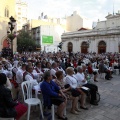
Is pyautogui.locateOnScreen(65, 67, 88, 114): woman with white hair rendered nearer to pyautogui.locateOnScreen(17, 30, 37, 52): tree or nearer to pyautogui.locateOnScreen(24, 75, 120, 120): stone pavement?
pyautogui.locateOnScreen(24, 75, 120, 120): stone pavement

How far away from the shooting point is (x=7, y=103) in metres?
3.27

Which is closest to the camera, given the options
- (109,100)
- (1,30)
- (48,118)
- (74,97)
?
(48,118)

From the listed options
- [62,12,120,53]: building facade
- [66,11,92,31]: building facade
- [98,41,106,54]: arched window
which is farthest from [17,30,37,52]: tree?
[66,11,92,31]: building facade

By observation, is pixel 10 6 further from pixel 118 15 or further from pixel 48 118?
pixel 48 118

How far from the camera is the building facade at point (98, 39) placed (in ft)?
109

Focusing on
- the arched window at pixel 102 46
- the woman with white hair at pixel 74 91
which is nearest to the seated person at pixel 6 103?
the woman with white hair at pixel 74 91

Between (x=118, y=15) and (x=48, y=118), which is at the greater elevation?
(x=118, y=15)

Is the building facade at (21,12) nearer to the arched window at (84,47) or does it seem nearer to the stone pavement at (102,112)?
the arched window at (84,47)

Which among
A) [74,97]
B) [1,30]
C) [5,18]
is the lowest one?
[74,97]

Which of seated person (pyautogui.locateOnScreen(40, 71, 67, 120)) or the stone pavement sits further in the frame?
the stone pavement

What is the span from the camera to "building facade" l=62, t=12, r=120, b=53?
1307 inches

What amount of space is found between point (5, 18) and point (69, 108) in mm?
32419

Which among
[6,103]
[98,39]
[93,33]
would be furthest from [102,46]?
[6,103]

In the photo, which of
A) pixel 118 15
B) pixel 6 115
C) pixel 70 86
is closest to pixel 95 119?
pixel 70 86
